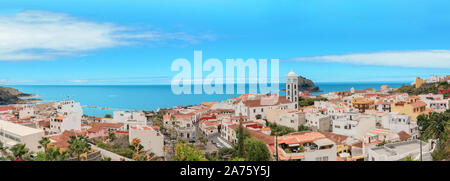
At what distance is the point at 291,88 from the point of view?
1623 cm

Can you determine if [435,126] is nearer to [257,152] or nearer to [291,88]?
Result: [257,152]

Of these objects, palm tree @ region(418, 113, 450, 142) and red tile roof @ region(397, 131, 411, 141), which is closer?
palm tree @ region(418, 113, 450, 142)

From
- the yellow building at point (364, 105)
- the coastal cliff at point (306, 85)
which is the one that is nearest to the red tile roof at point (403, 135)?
the yellow building at point (364, 105)

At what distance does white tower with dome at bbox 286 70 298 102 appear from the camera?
53.4ft

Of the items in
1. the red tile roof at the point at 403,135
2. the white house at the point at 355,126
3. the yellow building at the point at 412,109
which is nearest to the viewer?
the red tile roof at the point at 403,135

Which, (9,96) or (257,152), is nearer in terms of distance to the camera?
(257,152)

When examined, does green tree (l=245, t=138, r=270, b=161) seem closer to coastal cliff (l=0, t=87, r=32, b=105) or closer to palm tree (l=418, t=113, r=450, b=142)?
palm tree (l=418, t=113, r=450, b=142)

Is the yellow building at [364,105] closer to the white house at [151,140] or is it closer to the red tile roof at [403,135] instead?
the red tile roof at [403,135]

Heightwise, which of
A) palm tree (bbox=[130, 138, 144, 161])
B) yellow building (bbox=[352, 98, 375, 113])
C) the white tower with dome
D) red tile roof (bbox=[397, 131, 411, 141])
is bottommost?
red tile roof (bbox=[397, 131, 411, 141])

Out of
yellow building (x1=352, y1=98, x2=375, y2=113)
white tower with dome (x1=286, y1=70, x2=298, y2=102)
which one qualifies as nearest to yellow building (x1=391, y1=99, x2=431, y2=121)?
yellow building (x1=352, y1=98, x2=375, y2=113)

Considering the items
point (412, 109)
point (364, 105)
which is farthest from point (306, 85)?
point (412, 109)

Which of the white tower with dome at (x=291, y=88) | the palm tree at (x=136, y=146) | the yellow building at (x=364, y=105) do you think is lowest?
the palm tree at (x=136, y=146)

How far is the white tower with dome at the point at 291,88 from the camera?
16.3 m
